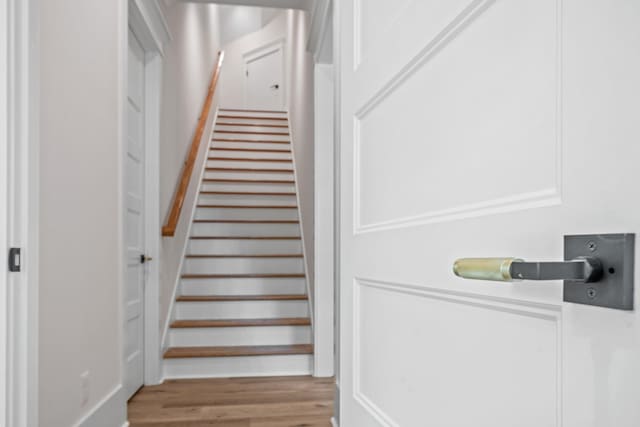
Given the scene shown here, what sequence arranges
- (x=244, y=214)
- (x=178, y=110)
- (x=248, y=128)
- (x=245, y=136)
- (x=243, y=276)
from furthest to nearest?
1. (x=248, y=128)
2. (x=245, y=136)
3. (x=244, y=214)
4. (x=243, y=276)
5. (x=178, y=110)

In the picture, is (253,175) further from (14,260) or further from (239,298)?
(14,260)

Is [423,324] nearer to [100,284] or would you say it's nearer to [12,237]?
[12,237]

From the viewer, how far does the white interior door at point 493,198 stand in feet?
1.44

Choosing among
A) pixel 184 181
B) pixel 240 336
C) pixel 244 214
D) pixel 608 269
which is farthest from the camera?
pixel 244 214

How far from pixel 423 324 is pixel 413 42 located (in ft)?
1.45

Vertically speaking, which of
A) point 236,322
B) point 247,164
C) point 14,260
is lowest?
point 236,322

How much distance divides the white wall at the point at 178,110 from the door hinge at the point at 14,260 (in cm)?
197

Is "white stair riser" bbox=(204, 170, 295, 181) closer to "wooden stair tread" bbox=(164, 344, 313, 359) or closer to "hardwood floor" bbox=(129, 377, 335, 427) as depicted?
"wooden stair tread" bbox=(164, 344, 313, 359)

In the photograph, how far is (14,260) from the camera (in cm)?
148

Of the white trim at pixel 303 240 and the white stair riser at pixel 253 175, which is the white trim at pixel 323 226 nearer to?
the white trim at pixel 303 240

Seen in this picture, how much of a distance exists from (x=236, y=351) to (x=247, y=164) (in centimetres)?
307

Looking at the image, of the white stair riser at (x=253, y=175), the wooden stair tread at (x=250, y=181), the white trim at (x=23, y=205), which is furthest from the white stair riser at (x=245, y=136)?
the white trim at (x=23, y=205)

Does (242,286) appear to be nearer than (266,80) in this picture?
Yes

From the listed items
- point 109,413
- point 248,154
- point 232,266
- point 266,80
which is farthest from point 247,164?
point 109,413
